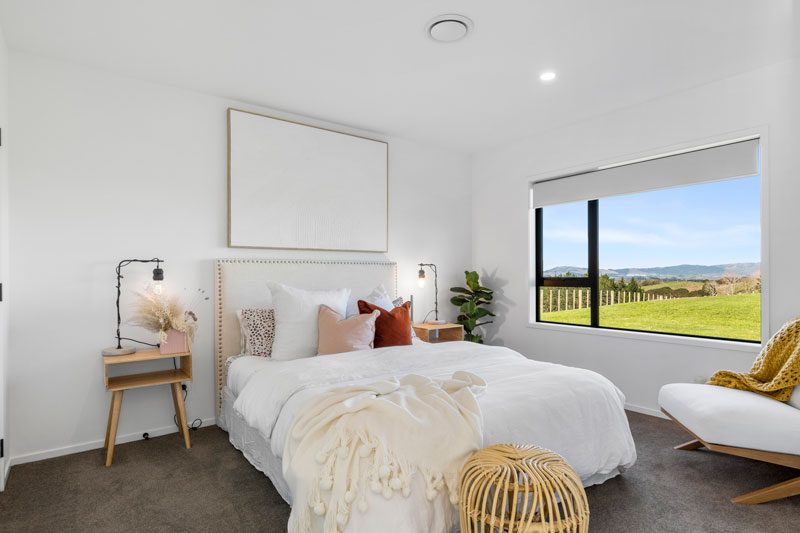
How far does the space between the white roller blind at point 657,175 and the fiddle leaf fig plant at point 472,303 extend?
106 cm

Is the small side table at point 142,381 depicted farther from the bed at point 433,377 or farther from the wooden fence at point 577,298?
the wooden fence at point 577,298

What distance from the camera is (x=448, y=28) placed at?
2514 mm

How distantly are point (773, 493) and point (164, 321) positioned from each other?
368cm

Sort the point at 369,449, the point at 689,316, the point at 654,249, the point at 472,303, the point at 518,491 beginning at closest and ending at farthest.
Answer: the point at 518,491 < the point at 369,449 < the point at 689,316 < the point at 654,249 < the point at 472,303

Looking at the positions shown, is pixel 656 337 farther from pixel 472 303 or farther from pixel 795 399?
pixel 472 303

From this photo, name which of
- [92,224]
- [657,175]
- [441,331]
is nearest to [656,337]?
[657,175]

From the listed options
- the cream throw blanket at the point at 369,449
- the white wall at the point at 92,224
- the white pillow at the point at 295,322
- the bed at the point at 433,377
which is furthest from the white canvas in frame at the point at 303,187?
the cream throw blanket at the point at 369,449

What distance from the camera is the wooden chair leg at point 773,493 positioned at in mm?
2139

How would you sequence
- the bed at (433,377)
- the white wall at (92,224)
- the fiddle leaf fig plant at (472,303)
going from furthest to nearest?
1. the fiddle leaf fig plant at (472,303)
2. the white wall at (92,224)
3. the bed at (433,377)

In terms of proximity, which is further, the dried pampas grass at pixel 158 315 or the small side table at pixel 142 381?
the dried pampas grass at pixel 158 315

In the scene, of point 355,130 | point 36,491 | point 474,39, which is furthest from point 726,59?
point 36,491

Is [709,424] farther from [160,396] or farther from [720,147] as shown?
[160,396]

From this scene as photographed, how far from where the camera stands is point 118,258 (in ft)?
10.00

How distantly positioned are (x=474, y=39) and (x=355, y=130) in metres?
1.82
